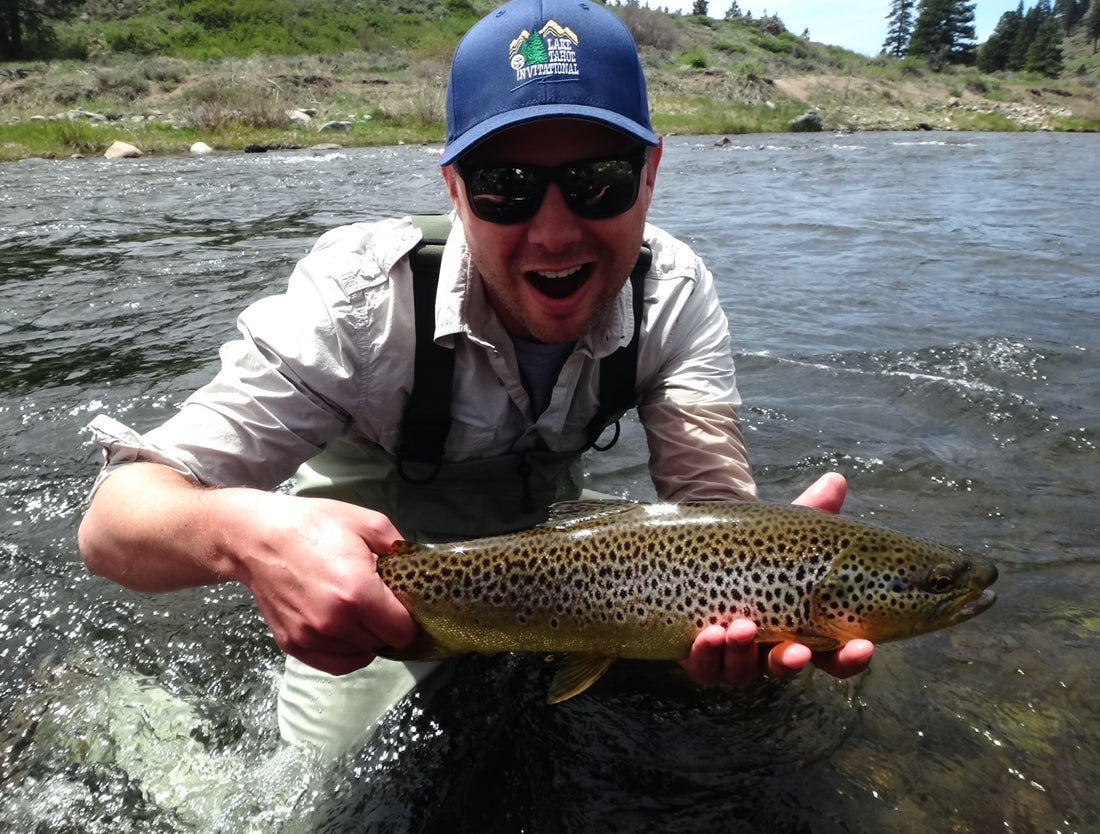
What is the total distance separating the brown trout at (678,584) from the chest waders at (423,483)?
576 mm

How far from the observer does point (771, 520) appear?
2.27 meters

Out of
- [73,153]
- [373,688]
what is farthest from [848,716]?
[73,153]

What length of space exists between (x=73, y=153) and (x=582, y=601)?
78.6 feet

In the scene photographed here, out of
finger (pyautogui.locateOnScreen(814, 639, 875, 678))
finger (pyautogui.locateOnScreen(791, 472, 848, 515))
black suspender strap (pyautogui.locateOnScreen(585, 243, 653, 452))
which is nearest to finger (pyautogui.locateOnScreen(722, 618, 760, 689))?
finger (pyautogui.locateOnScreen(814, 639, 875, 678))

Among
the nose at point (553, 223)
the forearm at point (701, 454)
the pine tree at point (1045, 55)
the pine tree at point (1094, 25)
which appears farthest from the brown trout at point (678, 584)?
the pine tree at point (1094, 25)

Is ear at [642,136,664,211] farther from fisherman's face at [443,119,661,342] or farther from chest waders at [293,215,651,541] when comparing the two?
chest waders at [293,215,651,541]

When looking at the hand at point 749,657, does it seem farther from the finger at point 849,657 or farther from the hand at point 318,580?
the hand at point 318,580

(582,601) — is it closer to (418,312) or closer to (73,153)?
(418,312)

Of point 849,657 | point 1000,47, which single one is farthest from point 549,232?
point 1000,47

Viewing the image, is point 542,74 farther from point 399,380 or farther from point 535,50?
point 399,380

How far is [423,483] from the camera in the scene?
288cm

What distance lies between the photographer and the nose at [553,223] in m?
2.32

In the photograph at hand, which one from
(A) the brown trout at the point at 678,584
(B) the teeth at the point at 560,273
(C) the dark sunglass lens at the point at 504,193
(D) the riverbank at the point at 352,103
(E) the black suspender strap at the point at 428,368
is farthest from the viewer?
(D) the riverbank at the point at 352,103

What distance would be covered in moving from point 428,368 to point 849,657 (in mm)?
1418
